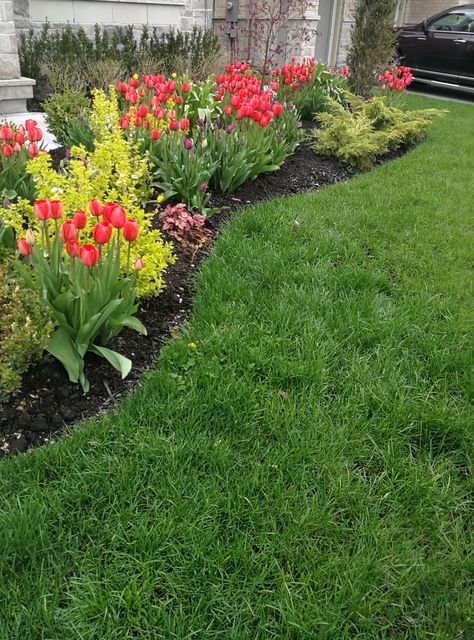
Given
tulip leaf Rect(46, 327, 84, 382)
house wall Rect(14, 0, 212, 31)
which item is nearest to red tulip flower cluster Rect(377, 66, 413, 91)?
house wall Rect(14, 0, 212, 31)

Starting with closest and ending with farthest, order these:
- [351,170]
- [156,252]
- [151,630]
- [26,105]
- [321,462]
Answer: [151,630] → [321,462] → [156,252] → [351,170] → [26,105]

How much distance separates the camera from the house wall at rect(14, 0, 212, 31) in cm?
884

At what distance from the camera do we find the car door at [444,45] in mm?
13492

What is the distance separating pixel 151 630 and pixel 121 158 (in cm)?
283

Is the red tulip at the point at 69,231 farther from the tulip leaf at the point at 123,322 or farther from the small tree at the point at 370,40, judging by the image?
the small tree at the point at 370,40

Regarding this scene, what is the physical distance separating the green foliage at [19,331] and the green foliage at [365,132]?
4.51m

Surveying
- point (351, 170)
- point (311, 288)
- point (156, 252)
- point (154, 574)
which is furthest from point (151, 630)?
point (351, 170)

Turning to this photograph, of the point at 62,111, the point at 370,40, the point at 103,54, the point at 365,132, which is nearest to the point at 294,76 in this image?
the point at 365,132

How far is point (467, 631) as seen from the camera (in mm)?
1750

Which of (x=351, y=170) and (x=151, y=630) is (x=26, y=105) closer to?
(x=351, y=170)

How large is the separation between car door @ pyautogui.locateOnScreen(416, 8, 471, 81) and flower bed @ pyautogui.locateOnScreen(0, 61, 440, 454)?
981 cm

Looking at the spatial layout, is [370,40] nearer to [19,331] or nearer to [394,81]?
[394,81]

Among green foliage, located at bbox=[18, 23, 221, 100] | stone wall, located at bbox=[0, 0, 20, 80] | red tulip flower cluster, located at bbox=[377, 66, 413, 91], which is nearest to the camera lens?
stone wall, located at bbox=[0, 0, 20, 80]

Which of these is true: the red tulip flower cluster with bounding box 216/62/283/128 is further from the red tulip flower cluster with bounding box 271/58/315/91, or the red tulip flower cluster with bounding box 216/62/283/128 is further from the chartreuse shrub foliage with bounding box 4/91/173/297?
the chartreuse shrub foliage with bounding box 4/91/173/297
